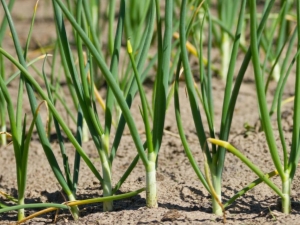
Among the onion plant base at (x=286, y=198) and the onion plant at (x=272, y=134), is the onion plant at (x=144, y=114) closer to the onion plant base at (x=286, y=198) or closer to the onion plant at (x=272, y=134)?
the onion plant at (x=272, y=134)

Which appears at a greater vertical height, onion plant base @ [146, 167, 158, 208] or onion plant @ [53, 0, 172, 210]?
onion plant @ [53, 0, 172, 210]

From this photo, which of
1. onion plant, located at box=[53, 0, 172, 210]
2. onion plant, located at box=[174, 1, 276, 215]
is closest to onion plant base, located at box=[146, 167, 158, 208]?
onion plant, located at box=[53, 0, 172, 210]

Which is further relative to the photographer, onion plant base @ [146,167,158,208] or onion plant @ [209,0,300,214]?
onion plant base @ [146,167,158,208]

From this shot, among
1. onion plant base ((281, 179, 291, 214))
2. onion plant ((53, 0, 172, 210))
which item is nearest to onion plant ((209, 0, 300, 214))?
onion plant base ((281, 179, 291, 214))

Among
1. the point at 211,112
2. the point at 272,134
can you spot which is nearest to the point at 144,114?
the point at 211,112

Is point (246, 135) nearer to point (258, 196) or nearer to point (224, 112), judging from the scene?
point (258, 196)

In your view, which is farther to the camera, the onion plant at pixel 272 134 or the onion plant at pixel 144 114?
the onion plant at pixel 144 114

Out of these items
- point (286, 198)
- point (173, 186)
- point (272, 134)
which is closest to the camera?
point (272, 134)

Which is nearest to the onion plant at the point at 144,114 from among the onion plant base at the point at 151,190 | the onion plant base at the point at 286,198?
the onion plant base at the point at 151,190

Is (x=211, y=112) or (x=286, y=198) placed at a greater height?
(x=211, y=112)

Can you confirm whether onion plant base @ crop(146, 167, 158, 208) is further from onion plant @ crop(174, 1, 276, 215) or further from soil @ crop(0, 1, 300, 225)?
onion plant @ crop(174, 1, 276, 215)

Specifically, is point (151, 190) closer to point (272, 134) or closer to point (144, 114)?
point (144, 114)

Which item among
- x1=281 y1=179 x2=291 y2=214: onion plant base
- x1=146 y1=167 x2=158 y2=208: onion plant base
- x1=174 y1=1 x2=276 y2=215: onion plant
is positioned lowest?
x1=281 y1=179 x2=291 y2=214: onion plant base
